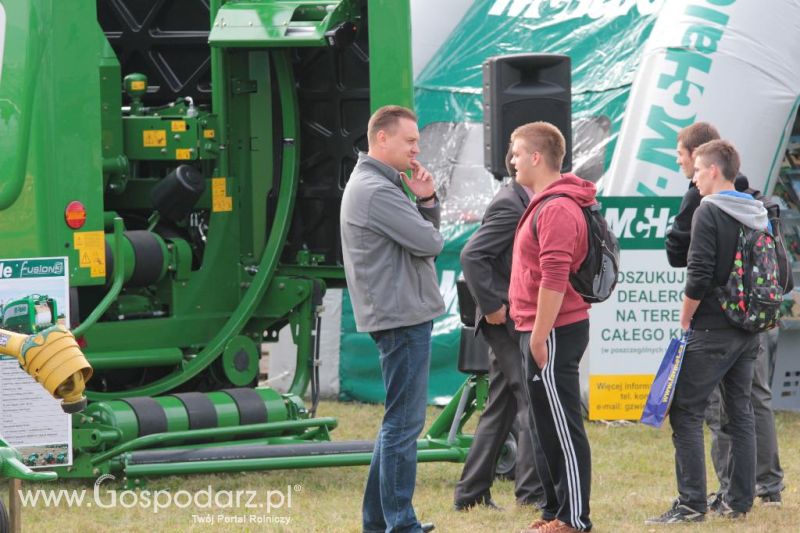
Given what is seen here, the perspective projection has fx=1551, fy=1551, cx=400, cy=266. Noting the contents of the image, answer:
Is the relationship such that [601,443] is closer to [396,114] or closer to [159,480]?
[159,480]

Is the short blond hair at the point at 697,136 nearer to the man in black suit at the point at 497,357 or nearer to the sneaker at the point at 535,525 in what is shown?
the man in black suit at the point at 497,357

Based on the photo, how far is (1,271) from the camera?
6.89m

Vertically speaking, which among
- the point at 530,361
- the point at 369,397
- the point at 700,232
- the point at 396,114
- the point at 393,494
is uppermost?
the point at 396,114

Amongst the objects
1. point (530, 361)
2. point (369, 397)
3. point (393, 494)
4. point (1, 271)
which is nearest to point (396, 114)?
point (530, 361)

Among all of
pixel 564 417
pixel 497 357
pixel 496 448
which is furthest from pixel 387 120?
pixel 496 448

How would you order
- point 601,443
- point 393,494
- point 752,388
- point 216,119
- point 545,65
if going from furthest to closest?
1. point 601,443
2. point 216,119
3. point 545,65
4. point 752,388
5. point 393,494

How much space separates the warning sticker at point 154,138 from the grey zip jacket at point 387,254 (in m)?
2.62

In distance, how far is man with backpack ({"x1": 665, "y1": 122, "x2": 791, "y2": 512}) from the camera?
697cm

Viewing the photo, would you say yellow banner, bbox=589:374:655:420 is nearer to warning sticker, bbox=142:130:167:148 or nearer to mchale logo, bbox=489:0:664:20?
mchale logo, bbox=489:0:664:20

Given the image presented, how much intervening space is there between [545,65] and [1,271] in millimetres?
2884

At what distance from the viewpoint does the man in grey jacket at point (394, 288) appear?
5977 millimetres

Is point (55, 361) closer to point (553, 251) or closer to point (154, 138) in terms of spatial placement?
point (553, 251)

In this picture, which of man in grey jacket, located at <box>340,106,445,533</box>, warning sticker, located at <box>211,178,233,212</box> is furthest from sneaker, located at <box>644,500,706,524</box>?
warning sticker, located at <box>211,178,233,212</box>

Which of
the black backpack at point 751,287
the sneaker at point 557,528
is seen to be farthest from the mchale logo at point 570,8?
the sneaker at point 557,528
